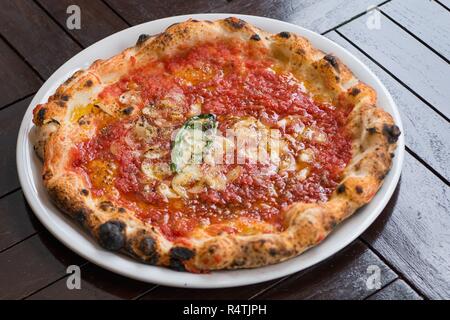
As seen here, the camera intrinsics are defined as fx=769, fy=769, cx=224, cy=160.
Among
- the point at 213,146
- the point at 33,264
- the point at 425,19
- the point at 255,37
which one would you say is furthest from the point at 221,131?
the point at 425,19

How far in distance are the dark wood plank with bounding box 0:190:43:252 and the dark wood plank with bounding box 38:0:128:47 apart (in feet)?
2.84

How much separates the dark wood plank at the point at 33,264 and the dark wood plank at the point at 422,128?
51.1 inches

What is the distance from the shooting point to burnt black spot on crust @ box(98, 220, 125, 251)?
7.75 feet

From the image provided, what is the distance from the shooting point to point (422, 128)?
9.58 feet

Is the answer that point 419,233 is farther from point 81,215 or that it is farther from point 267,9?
point 267,9

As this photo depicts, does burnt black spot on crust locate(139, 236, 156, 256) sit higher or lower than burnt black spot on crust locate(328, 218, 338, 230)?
higher

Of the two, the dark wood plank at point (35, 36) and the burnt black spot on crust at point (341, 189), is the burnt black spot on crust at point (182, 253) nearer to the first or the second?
the burnt black spot on crust at point (341, 189)

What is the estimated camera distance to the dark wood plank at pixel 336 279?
2393 mm

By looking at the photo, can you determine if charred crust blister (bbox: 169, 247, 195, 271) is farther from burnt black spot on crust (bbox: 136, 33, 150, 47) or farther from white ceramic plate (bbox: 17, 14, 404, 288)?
burnt black spot on crust (bbox: 136, 33, 150, 47)

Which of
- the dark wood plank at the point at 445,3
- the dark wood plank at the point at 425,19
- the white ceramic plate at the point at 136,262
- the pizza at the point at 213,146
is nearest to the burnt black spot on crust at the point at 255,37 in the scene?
the pizza at the point at 213,146

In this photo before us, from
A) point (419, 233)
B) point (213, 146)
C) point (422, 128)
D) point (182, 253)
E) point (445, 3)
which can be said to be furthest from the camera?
point (445, 3)

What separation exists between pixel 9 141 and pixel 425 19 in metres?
1.85

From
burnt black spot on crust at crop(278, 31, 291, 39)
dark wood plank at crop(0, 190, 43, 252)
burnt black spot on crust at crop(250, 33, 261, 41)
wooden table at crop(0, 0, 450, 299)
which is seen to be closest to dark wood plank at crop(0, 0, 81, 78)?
wooden table at crop(0, 0, 450, 299)
